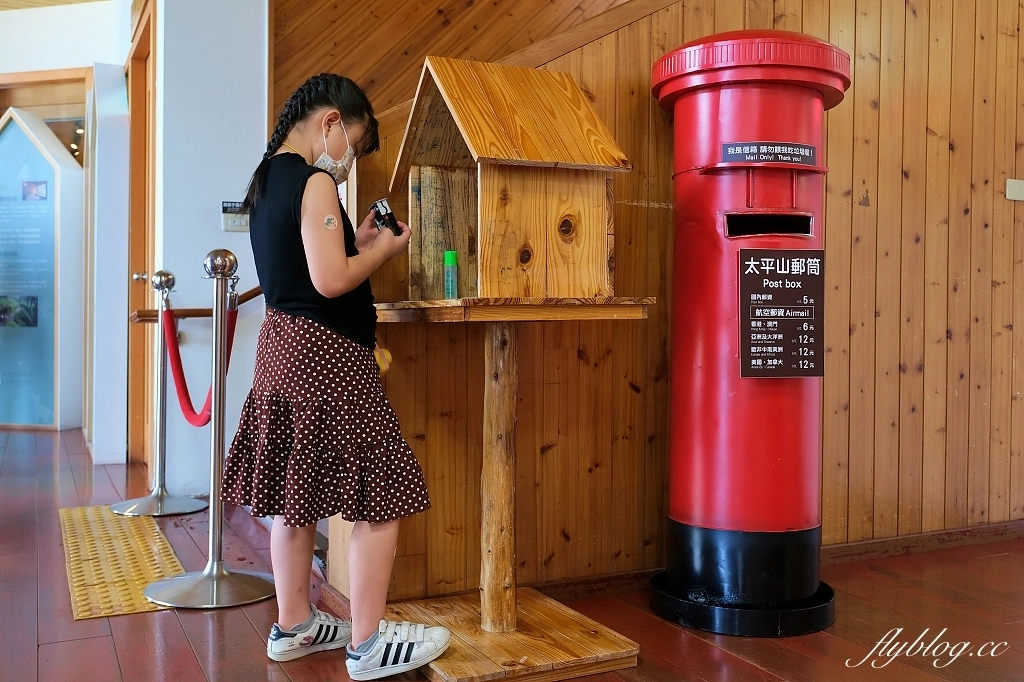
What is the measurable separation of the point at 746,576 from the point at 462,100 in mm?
1480

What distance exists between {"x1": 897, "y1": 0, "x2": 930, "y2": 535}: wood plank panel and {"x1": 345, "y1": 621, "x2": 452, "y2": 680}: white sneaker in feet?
6.69

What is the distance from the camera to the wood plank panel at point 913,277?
132 inches

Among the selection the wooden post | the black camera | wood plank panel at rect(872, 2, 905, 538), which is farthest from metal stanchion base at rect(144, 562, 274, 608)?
wood plank panel at rect(872, 2, 905, 538)

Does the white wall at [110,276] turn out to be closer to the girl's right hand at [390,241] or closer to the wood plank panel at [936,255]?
the girl's right hand at [390,241]

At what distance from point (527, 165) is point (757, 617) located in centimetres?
137

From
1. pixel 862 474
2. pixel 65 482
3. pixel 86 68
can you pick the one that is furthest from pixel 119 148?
pixel 862 474

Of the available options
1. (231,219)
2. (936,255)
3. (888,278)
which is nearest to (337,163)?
(888,278)

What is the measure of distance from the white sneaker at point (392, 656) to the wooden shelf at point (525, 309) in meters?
0.75

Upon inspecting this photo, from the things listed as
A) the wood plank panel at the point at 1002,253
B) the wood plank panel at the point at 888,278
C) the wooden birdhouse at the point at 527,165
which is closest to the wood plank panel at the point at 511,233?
the wooden birdhouse at the point at 527,165

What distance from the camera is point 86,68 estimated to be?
634cm

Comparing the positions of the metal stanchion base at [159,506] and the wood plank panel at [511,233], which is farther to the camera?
the metal stanchion base at [159,506]

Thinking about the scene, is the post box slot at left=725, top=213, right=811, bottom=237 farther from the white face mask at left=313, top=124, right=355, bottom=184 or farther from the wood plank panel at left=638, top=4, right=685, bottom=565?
the white face mask at left=313, top=124, right=355, bottom=184

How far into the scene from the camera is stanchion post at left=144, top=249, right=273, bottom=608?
272 centimetres

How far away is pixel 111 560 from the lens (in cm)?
318
